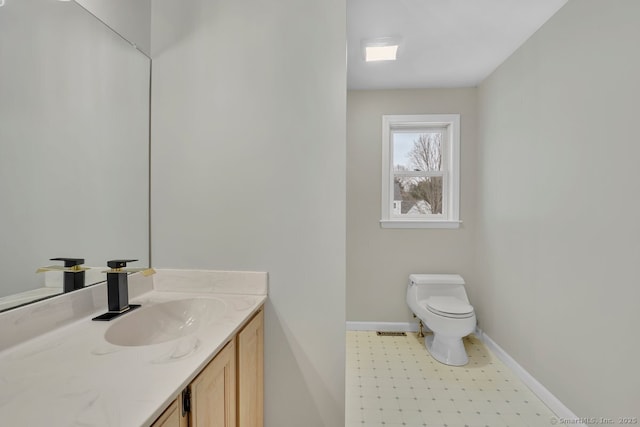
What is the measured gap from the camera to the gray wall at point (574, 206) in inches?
51.5

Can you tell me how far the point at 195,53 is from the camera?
55.6 inches

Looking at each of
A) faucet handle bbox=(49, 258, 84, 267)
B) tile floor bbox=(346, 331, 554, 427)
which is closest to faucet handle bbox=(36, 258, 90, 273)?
faucet handle bbox=(49, 258, 84, 267)

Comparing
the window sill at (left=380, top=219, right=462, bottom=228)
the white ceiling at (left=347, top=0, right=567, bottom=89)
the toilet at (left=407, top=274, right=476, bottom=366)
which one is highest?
the white ceiling at (left=347, top=0, right=567, bottom=89)

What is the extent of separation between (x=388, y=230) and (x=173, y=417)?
2.46 metres

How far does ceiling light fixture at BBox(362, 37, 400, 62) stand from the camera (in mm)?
2027

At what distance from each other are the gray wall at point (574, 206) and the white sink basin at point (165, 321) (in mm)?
1857

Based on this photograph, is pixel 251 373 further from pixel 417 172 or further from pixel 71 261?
pixel 417 172

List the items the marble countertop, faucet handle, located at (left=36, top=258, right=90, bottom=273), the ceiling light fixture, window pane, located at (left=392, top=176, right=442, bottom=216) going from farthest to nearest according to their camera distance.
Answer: window pane, located at (left=392, top=176, right=442, bottom=216)
the ceiling light fixture
faucet handle, located at (left=36, top=258, right=90, bottom=273)
the marble countertop

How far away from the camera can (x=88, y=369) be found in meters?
0.71

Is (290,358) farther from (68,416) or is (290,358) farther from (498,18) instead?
(498,18)

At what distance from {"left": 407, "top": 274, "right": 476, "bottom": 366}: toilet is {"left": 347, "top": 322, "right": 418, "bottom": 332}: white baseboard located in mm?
214

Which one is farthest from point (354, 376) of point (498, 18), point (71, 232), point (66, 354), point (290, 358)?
point (498, 18)

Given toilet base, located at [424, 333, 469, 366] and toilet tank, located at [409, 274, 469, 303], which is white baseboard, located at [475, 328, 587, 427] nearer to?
toilet base, located at [424, 333, 469, 366]

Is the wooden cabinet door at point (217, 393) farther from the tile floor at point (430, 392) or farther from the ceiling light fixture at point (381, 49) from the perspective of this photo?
the ceiling light fixture at point (381, 49)
